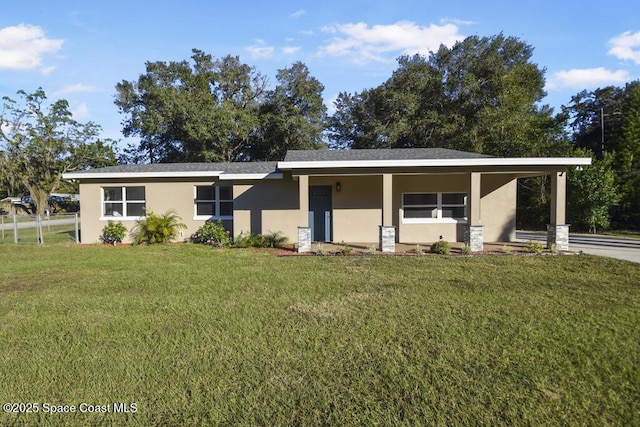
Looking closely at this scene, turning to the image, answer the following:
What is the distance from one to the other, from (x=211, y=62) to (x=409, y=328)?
96.6 ft

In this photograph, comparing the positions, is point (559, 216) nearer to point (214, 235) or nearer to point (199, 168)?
point (214, 235)

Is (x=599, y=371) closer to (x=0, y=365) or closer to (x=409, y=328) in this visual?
(x=409, y=328)

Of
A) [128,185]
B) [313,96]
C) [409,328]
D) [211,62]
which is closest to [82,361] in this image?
[409,328]

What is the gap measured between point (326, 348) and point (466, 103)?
23.1 meters

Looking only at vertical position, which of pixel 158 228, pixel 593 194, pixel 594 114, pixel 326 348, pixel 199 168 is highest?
pixel 594 114

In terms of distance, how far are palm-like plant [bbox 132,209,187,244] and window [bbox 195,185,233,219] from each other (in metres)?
0.87

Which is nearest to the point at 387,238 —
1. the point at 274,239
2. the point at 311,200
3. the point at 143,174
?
Answer: the point at 311,200

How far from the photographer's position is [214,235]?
12148 mm

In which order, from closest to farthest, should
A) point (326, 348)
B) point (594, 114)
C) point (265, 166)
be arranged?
1. point (326, 348)
2. point (265, 166)
3. point (594, 114)

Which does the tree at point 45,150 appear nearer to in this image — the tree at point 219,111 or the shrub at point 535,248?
the tree at point 219,111

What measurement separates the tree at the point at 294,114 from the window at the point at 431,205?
45.6ft

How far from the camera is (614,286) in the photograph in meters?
6.52

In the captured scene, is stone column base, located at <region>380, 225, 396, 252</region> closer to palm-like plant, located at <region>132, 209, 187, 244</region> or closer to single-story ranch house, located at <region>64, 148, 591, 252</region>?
single-story ranch house, located at <region>64, 148, 591, 252</region>

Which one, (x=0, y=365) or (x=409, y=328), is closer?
(x=0, y=365)
